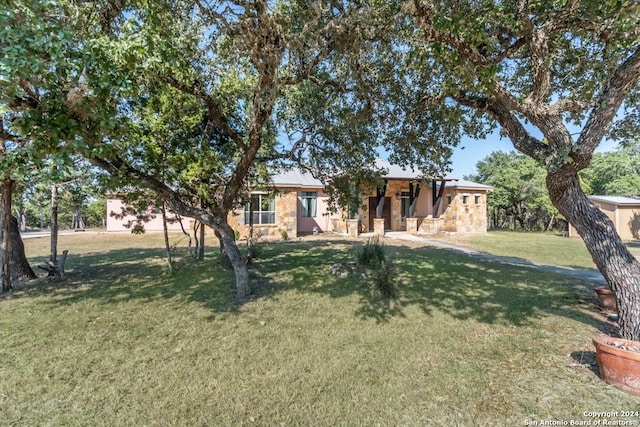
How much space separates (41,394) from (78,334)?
62.7 inches

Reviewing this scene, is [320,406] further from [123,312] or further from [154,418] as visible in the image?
[123,312]

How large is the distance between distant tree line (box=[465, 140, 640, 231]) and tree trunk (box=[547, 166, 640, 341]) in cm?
2107

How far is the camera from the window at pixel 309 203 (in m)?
20.0

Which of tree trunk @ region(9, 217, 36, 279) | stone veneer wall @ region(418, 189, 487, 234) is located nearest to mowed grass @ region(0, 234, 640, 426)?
tree trunk @ region(9, 217, 36, 279)

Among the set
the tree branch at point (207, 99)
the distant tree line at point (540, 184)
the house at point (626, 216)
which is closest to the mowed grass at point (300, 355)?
the tree branch at point (207, 99)

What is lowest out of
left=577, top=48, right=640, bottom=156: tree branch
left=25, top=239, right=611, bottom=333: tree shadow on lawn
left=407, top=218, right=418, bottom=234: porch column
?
left=25, top=239, right=611, bottom=333: tree shadow on lawn

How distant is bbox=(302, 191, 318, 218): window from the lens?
20.0 meters

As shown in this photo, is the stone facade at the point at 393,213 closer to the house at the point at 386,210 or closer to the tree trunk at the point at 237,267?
the house at the point at 386,210

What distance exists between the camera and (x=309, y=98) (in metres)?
7.14

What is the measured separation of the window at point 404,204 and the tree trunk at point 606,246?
17106mm

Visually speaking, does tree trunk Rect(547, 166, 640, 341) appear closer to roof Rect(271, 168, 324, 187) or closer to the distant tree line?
roof Rect(271, 168, 324, 187)

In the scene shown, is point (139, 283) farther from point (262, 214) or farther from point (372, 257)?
point (262, 214)

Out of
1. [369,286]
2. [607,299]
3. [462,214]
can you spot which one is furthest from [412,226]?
[607,299]

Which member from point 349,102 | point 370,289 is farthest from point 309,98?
point 370,289
